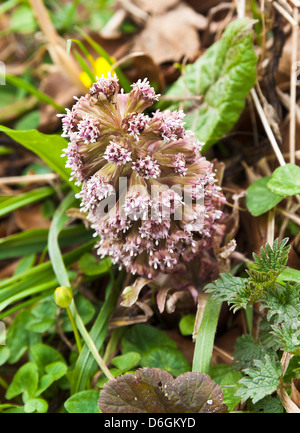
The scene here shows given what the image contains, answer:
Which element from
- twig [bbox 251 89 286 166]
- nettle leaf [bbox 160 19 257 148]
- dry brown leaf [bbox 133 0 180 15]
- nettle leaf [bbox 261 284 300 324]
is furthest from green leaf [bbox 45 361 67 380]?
dry brown leaf [bbox 133 0 180 15]

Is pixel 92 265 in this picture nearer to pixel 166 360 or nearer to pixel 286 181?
pixel 166 360

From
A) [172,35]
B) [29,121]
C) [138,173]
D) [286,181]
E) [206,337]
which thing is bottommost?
[206,337]

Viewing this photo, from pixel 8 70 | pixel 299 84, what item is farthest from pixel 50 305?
pixel 8 70

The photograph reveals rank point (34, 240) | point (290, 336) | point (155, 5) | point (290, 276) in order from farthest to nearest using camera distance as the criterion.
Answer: point (155, 5), point (34, 240), point (290, 276), point (290, 336)

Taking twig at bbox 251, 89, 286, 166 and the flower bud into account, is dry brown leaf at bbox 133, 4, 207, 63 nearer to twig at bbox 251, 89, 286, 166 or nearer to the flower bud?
twig at bbox 251, 89, 286, 166

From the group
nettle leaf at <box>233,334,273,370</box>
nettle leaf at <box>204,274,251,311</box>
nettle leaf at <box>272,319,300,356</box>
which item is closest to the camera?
nettle leaf at <box>272,319,300,356</box>

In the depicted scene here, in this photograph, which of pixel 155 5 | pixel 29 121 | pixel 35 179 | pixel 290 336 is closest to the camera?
pixel 290 336

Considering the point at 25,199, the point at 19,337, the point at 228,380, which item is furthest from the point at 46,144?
the point at 228,380
